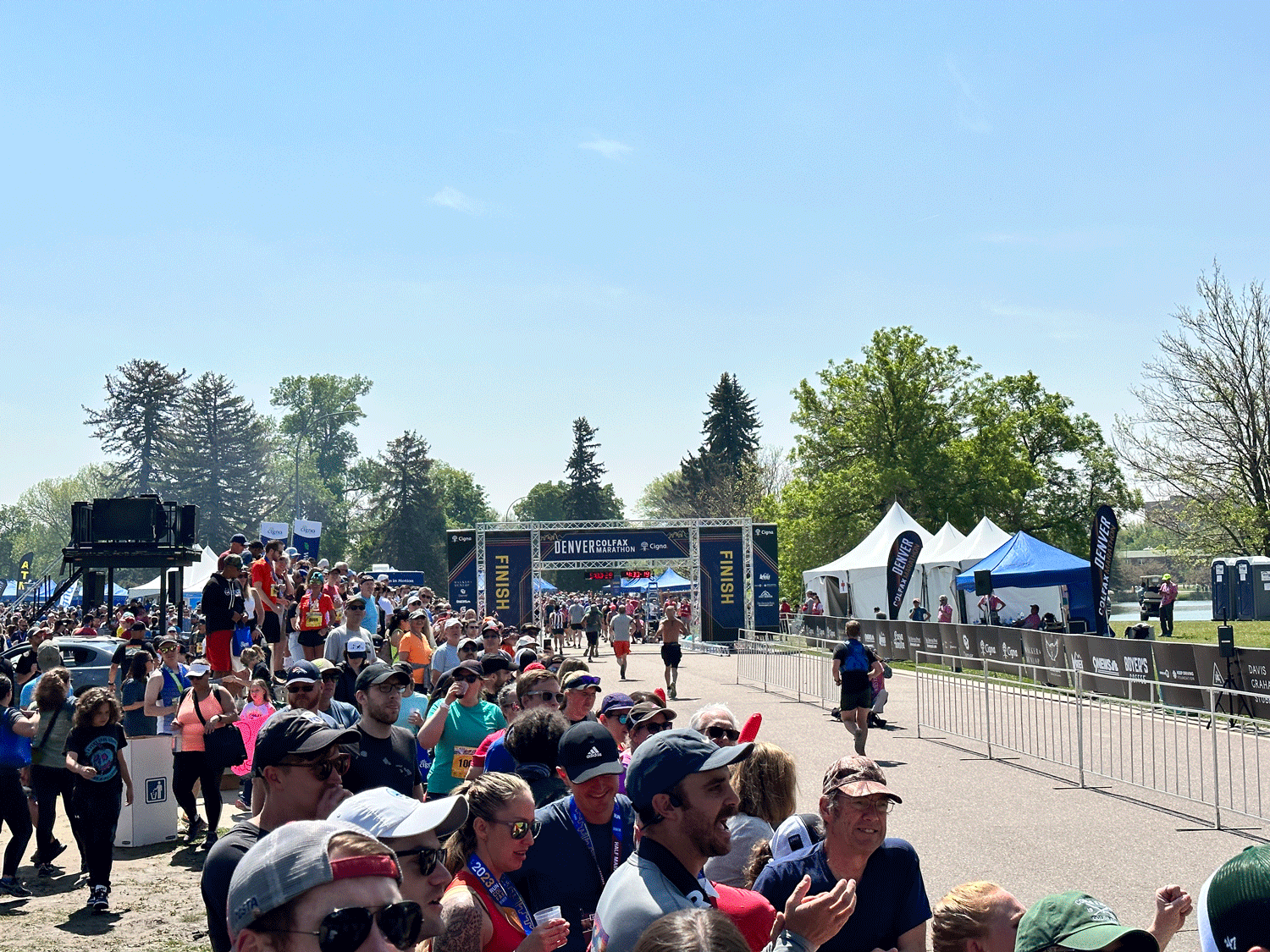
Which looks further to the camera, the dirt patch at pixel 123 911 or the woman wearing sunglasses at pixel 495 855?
the dirt patch at pixel 123 911

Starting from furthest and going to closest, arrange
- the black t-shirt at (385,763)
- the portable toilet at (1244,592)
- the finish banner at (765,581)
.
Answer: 1. the finish banner at (765,581)
2. the portable toilet at (1244,592)
3. the black t-shirt at (385,763)

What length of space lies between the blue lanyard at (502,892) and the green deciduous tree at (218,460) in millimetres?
97752

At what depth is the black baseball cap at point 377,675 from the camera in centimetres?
601

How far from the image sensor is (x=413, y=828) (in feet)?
9.52

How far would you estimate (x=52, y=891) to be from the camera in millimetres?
9164

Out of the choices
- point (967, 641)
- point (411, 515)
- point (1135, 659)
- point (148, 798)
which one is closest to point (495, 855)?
point (148, 798)

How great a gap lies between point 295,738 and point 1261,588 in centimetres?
4269

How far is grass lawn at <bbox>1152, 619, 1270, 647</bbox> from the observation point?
29.6m

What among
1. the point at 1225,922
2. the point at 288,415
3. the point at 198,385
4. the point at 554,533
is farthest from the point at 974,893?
the point at 288,415

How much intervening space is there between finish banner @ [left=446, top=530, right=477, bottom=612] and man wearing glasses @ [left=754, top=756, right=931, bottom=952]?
136 feet

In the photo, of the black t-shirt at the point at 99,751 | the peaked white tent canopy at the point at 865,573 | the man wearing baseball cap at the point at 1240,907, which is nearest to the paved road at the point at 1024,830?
the man wearing baseball cap at the point at 1240,907

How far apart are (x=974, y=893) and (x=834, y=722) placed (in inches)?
605

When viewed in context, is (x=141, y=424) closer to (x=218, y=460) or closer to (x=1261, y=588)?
(x=218, y=460)

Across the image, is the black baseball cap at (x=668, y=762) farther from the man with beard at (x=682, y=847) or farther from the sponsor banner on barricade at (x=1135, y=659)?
the sponsor banner on barricade at (x=1135, y=659)
